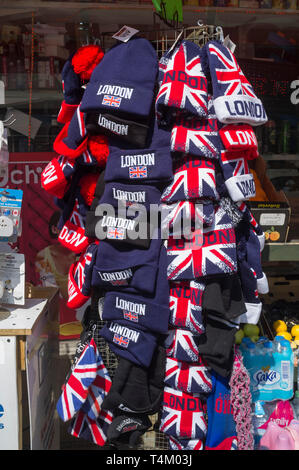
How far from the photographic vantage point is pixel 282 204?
232cm

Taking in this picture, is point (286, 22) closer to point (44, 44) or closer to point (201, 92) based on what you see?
point (44, 44)

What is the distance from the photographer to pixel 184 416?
6.26ft

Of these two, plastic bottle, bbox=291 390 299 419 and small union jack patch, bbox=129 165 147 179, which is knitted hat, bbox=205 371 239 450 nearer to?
plastic bottle, bbox=291 390 299 419

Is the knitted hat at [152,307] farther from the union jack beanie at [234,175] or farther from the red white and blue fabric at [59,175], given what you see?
the red white and blue fabric at [59,175]

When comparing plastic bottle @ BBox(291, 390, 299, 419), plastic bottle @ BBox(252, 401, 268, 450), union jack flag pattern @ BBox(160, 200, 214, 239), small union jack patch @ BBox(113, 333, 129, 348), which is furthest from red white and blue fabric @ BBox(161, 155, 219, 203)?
plastic bottle @ BBox(291, 390, 299, 419)

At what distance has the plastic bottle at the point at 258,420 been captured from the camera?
2277 millimetres

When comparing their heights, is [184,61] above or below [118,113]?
above

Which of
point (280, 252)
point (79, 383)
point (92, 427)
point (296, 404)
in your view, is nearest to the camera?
point (79, 383)

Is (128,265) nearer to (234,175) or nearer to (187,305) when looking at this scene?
(187,305)

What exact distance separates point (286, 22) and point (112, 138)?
1.93m

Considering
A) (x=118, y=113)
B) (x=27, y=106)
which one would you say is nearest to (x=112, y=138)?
(x=118, y=113)

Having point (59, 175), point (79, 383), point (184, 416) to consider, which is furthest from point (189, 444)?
point (59, 175)

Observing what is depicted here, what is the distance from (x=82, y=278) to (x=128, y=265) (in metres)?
0.28

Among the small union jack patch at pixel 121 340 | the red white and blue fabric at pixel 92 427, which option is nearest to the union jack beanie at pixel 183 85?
the small union jack patch at pixel 121 340
